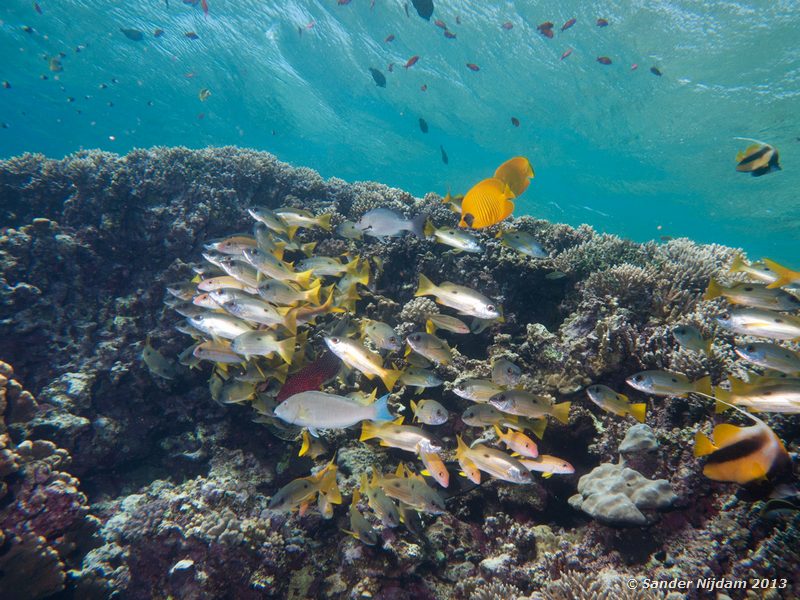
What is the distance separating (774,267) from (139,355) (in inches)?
362

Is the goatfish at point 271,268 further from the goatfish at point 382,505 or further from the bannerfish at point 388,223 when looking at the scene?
the goatfish at point 382,505

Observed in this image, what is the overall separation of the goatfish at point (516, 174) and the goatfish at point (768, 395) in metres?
3.30

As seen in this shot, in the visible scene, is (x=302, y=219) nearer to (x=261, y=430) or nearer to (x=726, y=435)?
(x=261, y=430)

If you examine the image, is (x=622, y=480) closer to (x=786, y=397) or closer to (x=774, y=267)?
(x=786, y=397)

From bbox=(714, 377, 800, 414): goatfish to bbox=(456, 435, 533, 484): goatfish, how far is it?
5.48 ft

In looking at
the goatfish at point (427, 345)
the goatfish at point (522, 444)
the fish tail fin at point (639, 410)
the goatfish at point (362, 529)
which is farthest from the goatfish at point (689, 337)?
the goatfish at point (362, 529)

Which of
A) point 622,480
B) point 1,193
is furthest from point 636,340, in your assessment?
point 1,193

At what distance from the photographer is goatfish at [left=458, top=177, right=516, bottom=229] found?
4270 mm

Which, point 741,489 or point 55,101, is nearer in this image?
point 741,489

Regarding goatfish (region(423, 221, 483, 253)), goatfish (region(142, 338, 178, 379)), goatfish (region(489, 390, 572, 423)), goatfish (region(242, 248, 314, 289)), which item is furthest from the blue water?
goatfish (region(489, 390, 572, 423))

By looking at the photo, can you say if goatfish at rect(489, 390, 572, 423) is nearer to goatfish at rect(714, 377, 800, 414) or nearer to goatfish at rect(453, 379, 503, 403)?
goatfish at rect(453, 379, 503, 403)

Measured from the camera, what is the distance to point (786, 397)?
2422 millimetres

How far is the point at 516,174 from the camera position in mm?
4957

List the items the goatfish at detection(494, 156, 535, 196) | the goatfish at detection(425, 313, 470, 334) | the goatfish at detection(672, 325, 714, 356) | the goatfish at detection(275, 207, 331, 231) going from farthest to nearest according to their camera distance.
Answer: the goatfish at detection(275, 207, 331, 231) < the goatfish at detection(494, 156, 535, 196) < the goatfish at detection(425, 313, 470, 334) < the goatfish at detection(672, 325, 714, 356)
